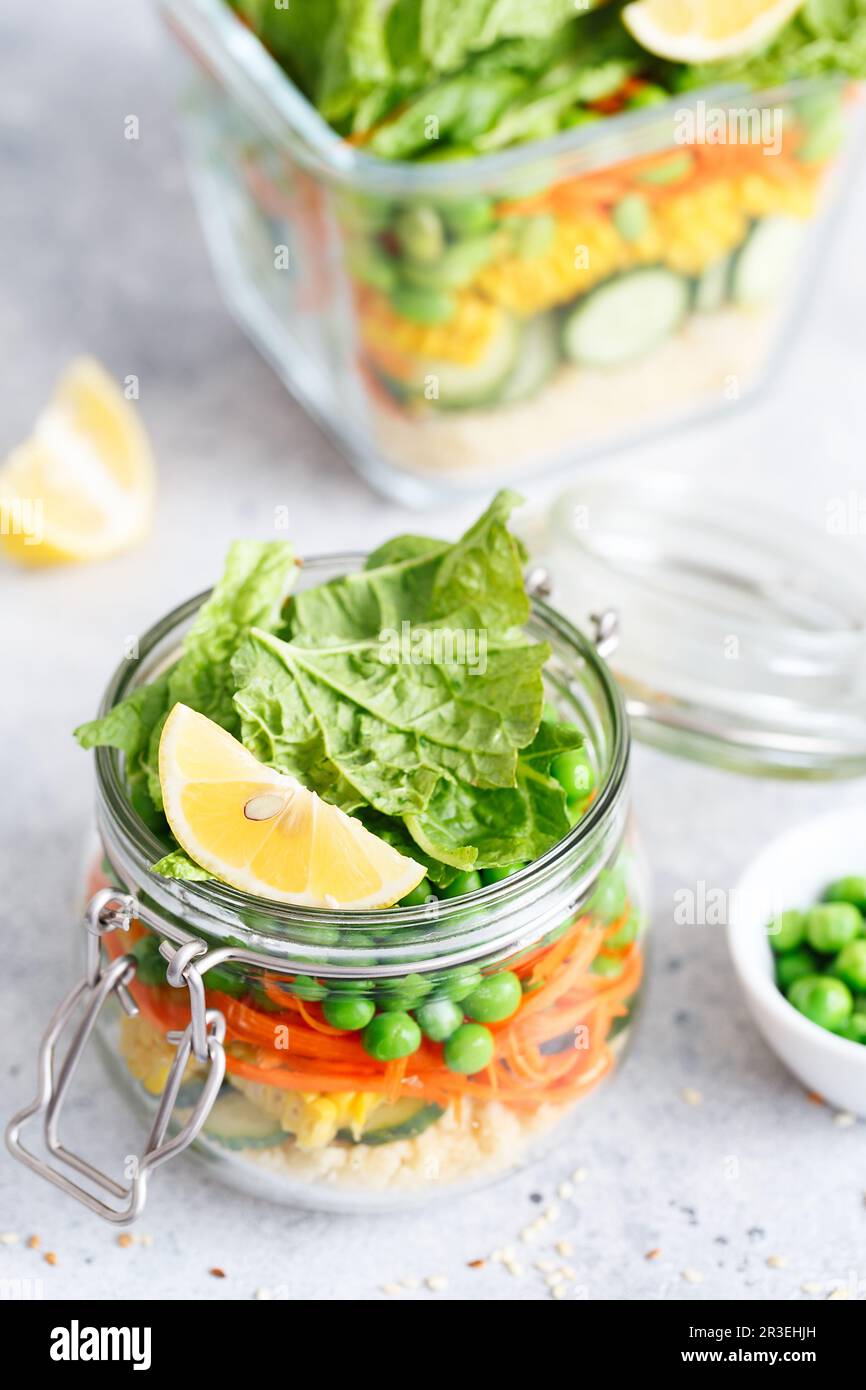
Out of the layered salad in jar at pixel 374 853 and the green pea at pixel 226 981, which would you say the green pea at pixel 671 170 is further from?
the green pea at pixel 226 981

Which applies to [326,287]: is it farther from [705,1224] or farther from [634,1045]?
[705,1224]

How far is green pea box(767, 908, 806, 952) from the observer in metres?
1.49

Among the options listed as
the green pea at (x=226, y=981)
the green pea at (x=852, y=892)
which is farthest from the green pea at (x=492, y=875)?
the green pea at (x=852, y=892)

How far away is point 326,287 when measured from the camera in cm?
201

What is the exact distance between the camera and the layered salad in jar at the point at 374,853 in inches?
45.3

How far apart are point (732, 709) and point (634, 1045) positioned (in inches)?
15.1

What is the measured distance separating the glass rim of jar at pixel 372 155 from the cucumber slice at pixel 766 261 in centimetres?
20

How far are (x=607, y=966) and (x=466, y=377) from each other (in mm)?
910

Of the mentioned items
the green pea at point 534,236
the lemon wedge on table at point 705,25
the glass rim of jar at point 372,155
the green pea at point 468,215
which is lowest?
the green pea at point 534,236

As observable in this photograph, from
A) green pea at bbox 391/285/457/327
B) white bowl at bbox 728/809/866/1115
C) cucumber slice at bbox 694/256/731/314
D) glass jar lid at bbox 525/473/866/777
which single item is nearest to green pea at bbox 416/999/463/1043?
white bowl at bbox 728/809/866/1115

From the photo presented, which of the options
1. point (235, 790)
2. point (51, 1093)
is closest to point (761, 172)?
point (235, 790)

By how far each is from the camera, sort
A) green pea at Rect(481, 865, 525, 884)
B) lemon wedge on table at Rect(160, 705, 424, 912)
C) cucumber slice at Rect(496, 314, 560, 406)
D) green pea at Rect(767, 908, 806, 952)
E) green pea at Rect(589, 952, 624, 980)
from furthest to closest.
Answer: cucumber slice at Rect(496, 314, 560, 406)
green pea at Rect(767, 908, 806, 952)
green pea at Rect(589, 952, 624, 980)
green pea at Rect(481, 865, 525, 884)
lemon wedge on table at Rect(160, 705, 424, 912)

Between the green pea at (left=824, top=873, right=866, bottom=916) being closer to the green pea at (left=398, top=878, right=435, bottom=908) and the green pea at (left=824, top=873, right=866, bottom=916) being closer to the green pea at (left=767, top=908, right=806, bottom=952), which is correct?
the green pea at (left=767, top=908, right=806, bottom=952)

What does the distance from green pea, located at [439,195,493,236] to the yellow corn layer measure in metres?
0.09
